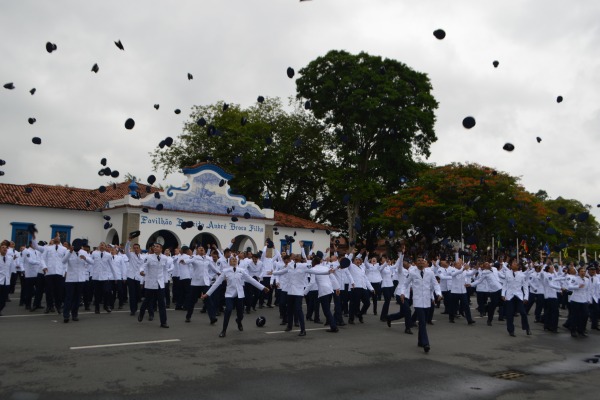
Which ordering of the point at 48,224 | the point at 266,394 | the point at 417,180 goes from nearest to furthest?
the point at 266,394 < the point at 48,224 < the point at 417,180

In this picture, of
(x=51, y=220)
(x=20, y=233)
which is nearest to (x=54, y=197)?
(x=51, y=220)

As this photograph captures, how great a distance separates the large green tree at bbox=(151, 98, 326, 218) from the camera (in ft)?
139

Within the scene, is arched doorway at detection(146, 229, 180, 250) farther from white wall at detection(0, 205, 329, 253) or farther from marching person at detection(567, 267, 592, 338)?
marching person at detection(567, 267, 592, 338)

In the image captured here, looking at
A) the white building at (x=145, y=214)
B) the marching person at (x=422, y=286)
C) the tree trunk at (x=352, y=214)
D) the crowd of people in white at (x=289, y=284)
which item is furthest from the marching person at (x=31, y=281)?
the tree trunk at (x=352, y=214)

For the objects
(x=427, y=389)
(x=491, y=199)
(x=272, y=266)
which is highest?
(x=491, y=199)

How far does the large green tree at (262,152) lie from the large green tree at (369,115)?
4649mm

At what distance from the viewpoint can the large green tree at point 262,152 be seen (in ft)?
139

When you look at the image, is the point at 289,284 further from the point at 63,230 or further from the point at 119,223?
the point at 63,230

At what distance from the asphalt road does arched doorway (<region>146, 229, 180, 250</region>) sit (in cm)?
2068

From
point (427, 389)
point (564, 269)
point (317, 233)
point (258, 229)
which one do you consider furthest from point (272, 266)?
point (317, 233)

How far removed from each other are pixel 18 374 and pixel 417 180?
1388 inches

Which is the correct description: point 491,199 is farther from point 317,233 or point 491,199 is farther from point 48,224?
point 48,224

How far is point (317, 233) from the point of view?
1635 inches

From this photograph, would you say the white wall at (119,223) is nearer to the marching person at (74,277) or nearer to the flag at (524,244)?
the marching person at (74,277)
